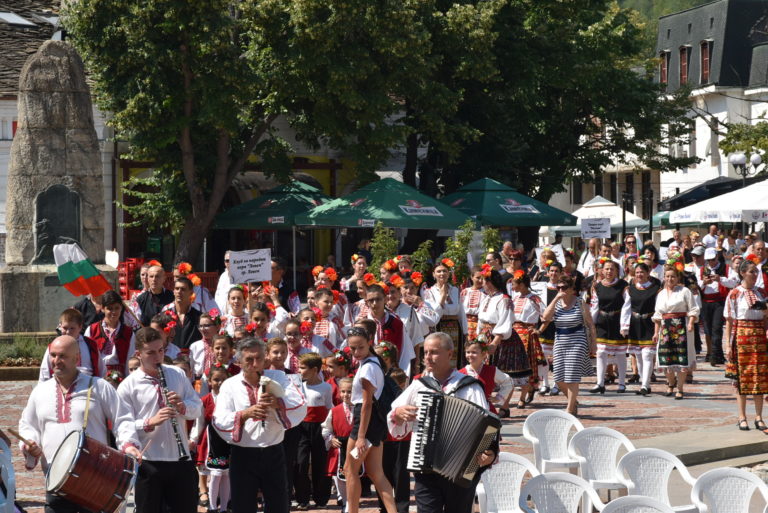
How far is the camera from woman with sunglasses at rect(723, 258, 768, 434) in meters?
14.9

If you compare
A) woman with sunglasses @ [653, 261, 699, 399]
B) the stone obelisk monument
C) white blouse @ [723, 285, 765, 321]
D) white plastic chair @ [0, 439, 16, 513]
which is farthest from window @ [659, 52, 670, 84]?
white plastic chair @ [0, 439, 16, 513]

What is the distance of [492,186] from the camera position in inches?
1108

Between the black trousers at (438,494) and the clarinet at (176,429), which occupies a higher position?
the clarinet at (176,429)

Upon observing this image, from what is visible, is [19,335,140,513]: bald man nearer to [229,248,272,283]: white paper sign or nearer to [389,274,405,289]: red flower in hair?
[389,274,405,289]: red flower in hair

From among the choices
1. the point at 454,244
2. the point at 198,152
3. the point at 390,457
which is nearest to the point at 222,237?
the point at 198,152

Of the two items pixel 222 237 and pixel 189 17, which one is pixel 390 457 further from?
pixel 222 237

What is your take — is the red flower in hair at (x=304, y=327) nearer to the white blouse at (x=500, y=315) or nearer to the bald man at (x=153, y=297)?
the bald man at (x=153, y=297)

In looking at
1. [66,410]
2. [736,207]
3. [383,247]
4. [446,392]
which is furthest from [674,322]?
[66,410]

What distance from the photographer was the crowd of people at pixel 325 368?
859cm

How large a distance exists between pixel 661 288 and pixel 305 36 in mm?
11745

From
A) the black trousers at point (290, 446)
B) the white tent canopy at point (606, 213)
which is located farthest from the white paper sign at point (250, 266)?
the white tent canopy at point (606, 213)

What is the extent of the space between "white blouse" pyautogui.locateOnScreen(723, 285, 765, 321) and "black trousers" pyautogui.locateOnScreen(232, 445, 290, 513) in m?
7.28

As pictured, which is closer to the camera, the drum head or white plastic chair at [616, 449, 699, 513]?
the drum head

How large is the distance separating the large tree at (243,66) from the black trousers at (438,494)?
63.8 feet
